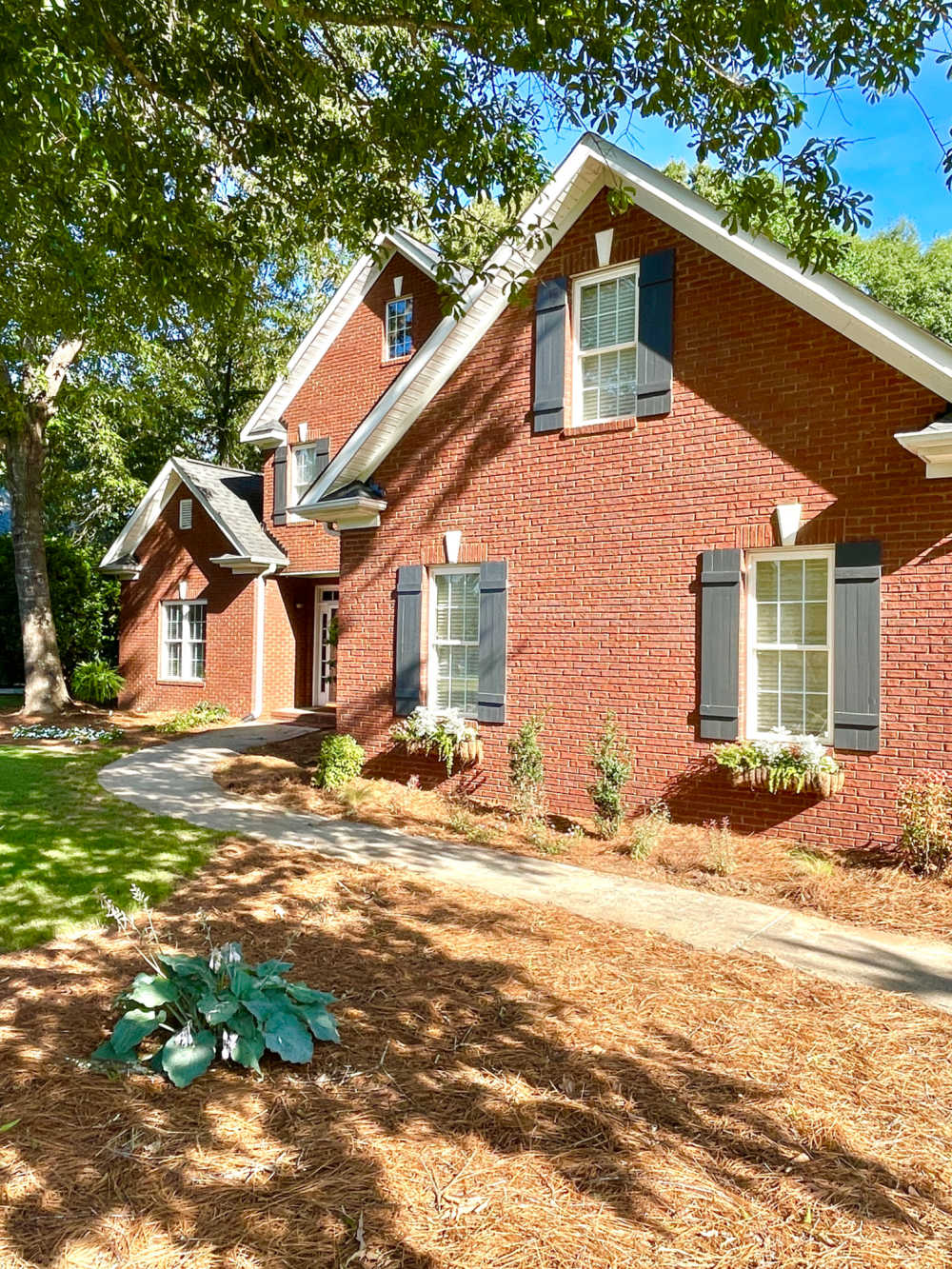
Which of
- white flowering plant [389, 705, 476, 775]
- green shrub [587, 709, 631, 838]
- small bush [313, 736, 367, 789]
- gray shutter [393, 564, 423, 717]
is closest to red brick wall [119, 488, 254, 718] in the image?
small bush [313, 736, 367, 789]

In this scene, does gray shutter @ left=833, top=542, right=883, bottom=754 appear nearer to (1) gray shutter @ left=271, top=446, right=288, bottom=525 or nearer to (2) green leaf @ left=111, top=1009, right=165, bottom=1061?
(2) green leaf @ left=111, top=1009, right=165, bottom=1061

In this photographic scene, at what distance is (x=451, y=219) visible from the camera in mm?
7402

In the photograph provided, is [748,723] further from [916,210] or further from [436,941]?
[916,210]

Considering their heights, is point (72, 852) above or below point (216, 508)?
below

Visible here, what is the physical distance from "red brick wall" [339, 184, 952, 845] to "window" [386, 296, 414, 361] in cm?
697

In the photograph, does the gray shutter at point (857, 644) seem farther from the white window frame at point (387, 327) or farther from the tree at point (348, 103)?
the white window frame at point (387, 327)

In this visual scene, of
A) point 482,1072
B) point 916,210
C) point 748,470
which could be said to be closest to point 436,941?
point 482,1072

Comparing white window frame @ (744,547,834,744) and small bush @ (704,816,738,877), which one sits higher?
white window frame @ (744,547,834,744)

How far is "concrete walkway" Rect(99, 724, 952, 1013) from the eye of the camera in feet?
16.6

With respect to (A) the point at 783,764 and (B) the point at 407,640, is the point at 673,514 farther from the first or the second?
(B) the point at 407,640

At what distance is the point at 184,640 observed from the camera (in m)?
19.1

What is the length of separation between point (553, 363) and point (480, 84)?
297 centimetres

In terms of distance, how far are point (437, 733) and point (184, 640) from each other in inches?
439

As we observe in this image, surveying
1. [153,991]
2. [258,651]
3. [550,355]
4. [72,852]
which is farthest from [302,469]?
[153,991]
